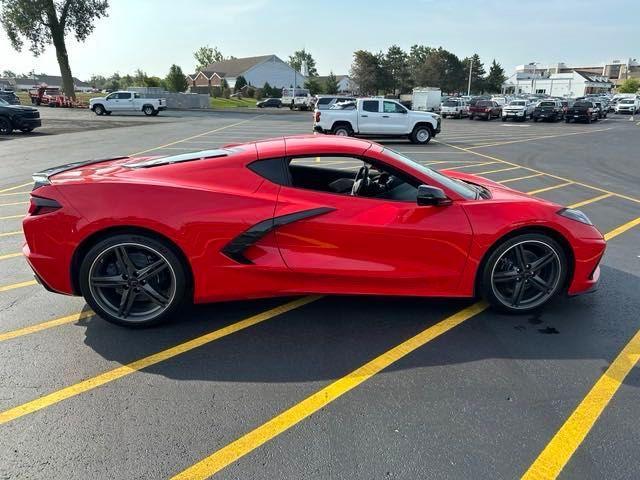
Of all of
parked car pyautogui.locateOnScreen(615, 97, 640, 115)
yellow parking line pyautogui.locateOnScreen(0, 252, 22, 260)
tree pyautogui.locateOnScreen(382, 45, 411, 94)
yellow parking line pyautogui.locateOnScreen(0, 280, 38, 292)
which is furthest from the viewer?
tree pyautogui.locateOnScreen(382, 45, 411, 94)

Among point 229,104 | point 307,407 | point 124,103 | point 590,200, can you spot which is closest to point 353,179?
point 307,407

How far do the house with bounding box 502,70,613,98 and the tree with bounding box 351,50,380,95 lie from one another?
3448 centimetres

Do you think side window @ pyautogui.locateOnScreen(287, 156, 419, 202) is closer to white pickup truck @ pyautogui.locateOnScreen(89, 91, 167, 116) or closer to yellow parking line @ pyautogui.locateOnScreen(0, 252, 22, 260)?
yellow parking line @ pyautogui.locateOnScreen(0, 252, 22, 260)

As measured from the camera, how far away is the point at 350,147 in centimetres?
379

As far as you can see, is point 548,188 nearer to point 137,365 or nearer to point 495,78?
point 137,365

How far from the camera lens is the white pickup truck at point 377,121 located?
19203mm

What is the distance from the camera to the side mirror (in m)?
3.54

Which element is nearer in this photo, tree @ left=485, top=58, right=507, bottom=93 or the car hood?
the car hood

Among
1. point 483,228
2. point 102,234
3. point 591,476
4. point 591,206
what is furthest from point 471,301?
point 591,206

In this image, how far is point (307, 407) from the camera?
2.77m

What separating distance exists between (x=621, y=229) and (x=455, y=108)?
36.8m

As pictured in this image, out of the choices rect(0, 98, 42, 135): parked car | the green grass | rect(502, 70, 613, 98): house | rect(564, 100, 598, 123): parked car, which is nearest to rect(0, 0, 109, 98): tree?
the green grass

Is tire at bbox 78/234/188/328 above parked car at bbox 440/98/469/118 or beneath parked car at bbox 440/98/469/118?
above

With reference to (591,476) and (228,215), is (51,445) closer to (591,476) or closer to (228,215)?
(228,215)
